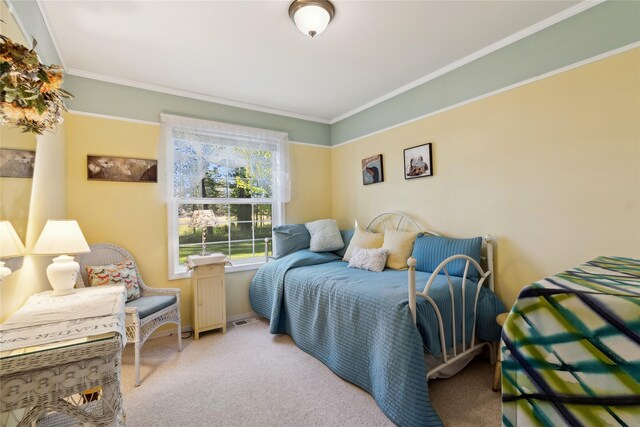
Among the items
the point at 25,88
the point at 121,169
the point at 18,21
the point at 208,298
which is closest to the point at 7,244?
the point at 25,88

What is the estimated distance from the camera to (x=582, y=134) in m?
1.92

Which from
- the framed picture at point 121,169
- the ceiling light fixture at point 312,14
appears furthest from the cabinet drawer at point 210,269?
the ceiling light fixture at point 312,14

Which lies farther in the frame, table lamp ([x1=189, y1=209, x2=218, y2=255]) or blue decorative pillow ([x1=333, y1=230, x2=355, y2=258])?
blue decorative pillow ([x1=333, y1=230, x2=355, y2=258])

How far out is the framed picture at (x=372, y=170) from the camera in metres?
3.38

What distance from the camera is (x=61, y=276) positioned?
167 centimetres

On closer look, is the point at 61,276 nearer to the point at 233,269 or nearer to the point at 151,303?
the point at 151,303

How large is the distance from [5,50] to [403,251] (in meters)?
2.73

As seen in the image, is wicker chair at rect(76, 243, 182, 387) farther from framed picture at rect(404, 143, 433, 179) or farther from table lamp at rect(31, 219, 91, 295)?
framed picture at rect(404, 143, 433, 179)

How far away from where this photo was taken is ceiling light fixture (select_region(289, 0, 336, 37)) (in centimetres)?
177

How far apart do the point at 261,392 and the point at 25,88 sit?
206cm

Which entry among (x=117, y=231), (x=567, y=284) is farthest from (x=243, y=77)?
(x=567, y=284)

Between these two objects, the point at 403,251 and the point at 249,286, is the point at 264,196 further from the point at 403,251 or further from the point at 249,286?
the point at 403,251

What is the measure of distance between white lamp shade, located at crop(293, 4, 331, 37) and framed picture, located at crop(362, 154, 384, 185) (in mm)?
1728

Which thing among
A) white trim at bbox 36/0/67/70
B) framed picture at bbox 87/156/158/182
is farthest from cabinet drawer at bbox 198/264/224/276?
white trim at bbox 36/0/67/70
